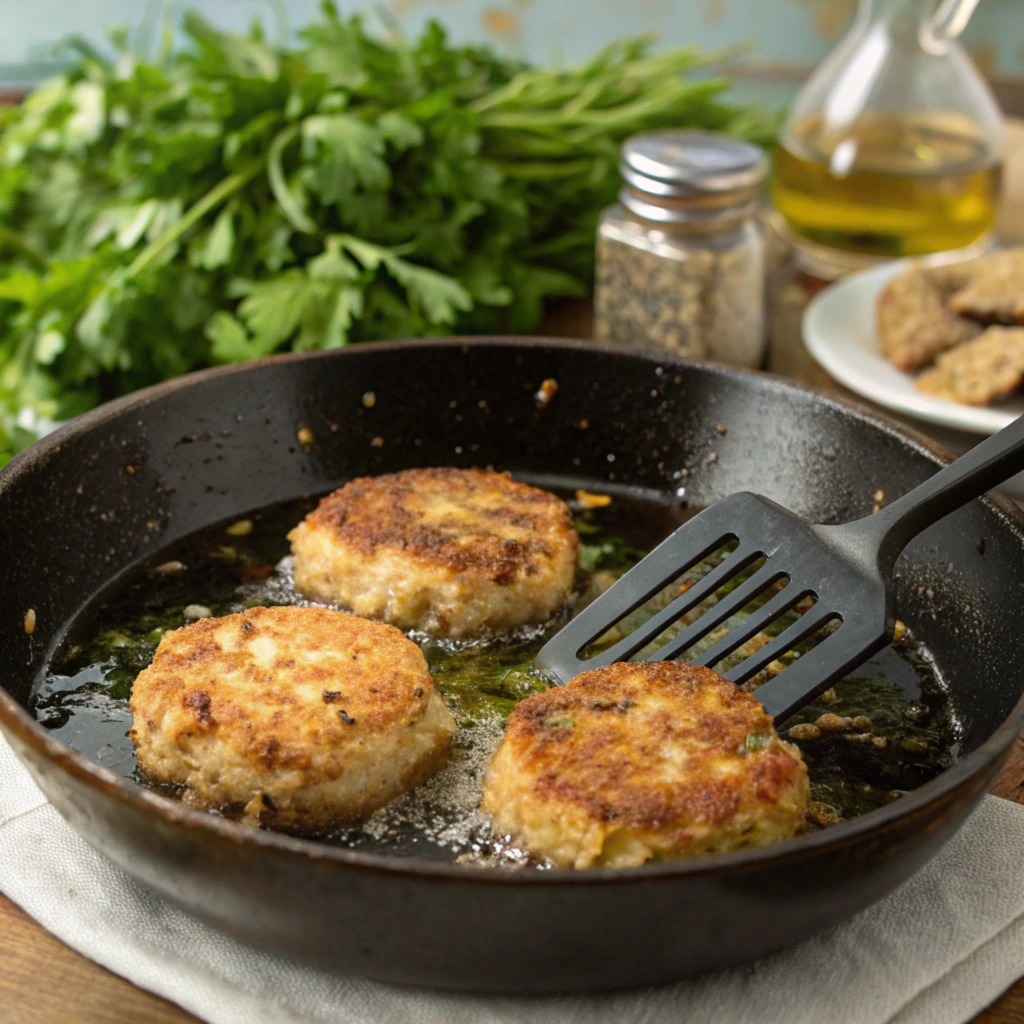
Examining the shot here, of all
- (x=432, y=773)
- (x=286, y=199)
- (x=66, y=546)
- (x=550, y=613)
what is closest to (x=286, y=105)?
(x=286, y=199)

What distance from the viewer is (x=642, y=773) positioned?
4.75 feet

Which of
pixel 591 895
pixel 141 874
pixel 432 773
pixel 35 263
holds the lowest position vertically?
pixel 35 263

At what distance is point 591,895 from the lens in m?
Answer: 1.15

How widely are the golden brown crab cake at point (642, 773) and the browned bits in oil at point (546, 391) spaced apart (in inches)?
35.8

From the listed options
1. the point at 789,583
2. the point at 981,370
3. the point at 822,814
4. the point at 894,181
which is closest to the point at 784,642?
the point at 789,583

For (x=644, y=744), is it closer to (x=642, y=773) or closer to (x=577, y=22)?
(x=642, y=773)

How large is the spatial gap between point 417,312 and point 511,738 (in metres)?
1.54

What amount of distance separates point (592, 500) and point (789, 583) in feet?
2.16

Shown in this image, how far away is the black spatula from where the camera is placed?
5.45 ft

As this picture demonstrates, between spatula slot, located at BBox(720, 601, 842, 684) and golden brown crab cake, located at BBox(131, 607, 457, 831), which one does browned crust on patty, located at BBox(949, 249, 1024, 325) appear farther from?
golden brown crab cake, located at BBox(131, 607, 457, 831)

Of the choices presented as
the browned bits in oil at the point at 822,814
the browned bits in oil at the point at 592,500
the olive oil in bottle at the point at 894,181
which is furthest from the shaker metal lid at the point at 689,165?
the browned bits in oil at the point at 822,814

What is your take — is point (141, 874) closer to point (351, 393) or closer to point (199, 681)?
point (199, 681)

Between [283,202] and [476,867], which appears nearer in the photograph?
[476,867]

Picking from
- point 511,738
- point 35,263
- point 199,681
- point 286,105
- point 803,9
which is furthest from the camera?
point 803,9
